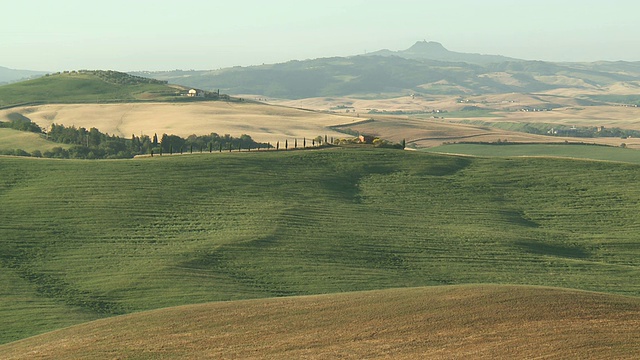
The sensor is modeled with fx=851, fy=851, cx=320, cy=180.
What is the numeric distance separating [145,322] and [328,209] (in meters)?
35.1

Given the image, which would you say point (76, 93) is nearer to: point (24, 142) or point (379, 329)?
point (24, 142)

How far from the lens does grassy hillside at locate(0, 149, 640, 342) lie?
166 feet

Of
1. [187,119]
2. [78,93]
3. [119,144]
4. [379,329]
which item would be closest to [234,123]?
[187,119]

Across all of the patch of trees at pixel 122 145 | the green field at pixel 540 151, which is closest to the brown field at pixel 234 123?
the patch of trees at pixel 122 145

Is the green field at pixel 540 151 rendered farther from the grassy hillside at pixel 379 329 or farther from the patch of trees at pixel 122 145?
the grassy hillside at pixel 379 329

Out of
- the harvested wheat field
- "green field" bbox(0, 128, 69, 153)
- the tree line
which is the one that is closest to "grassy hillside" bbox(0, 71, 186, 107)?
the harvested wheat field

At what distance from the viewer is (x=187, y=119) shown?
14862cm

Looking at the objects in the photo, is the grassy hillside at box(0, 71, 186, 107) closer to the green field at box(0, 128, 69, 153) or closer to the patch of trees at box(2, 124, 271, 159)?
the patch of trees at box(2, 124, 271, 159)

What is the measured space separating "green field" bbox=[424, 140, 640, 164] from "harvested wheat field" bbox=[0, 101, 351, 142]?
24.4 m

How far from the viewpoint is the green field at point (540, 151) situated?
11950 centimetres

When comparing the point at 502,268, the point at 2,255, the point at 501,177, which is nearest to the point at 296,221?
the point at 502,268

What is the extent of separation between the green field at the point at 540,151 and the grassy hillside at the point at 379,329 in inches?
3329

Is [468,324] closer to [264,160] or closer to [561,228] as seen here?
[561,228]

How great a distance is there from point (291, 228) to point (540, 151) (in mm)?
74489
